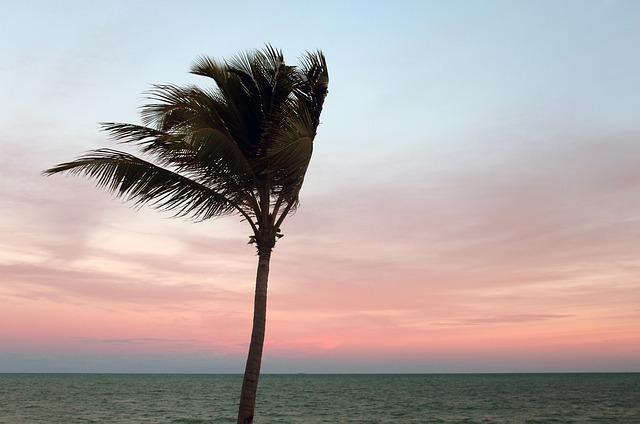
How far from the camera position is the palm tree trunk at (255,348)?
966cm

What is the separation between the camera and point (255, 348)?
10.0m

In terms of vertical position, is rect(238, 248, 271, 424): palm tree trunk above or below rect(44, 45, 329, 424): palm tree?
below

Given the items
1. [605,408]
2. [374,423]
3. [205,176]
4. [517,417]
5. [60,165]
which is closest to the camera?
[60,165]

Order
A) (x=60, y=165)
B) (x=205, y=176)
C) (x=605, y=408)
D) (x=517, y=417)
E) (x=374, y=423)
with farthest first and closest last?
(x=605, y=408), (x=517, y=417), (x=374, y=423), (x=205, y=176), (x=60, y=165)

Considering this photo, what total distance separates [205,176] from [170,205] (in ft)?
2.75

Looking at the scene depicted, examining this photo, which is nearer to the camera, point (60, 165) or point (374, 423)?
point (60, 165)

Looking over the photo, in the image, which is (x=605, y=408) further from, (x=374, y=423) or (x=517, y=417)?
(x=374, y=423)

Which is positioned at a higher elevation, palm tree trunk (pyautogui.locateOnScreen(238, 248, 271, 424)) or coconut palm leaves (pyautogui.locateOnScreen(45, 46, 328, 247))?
coconut palm leaves (pyautogui.locateOnScreen(45, 46, 328, 247))

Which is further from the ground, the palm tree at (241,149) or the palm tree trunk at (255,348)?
the palm tree at (241,149)

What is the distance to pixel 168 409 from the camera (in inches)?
2103

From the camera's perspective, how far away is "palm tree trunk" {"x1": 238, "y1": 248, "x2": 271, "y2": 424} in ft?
31.7

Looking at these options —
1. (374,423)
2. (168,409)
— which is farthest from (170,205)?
(168,409)

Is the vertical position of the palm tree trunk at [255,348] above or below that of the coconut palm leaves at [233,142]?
below

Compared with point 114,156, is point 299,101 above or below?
above
